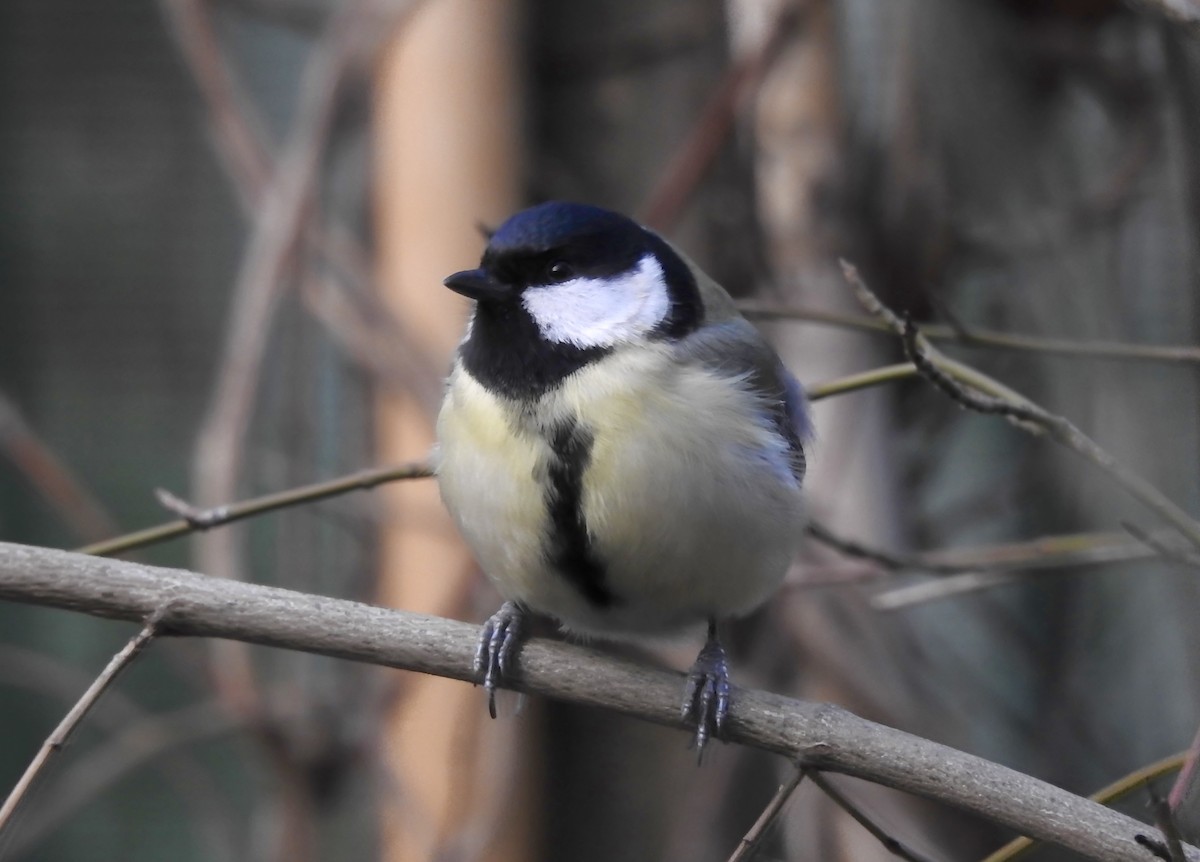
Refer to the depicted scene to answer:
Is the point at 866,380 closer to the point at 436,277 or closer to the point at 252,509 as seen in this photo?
the point at 252,509

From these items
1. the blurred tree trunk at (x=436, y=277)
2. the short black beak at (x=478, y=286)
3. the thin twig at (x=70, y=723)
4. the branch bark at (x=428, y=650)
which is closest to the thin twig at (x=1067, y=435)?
the branch bark at (x=428, y=650)

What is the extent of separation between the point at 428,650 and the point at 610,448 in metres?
0.18

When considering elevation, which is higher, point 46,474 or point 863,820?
point 46,474

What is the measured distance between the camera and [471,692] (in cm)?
132

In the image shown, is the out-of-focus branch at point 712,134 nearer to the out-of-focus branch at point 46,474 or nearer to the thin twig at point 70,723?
the out-of-focus branch at point 46,474

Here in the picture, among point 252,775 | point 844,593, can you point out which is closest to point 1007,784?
point 844,593

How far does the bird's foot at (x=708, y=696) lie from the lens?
719mm

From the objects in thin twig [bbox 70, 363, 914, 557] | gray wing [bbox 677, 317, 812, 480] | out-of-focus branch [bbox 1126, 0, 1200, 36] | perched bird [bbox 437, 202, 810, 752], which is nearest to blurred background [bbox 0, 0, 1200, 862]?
gray wing [bbox 677, 317, 812, 480]

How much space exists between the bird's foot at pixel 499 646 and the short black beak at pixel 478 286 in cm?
21

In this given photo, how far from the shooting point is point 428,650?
640 mm

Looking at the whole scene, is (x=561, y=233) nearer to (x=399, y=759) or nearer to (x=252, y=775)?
(x=399, y=759)

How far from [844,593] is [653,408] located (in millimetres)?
642

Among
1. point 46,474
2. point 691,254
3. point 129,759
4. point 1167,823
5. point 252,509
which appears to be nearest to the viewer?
point 1167,823

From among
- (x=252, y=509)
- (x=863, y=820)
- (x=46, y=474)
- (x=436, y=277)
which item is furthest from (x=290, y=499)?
(x=436, y=277)
